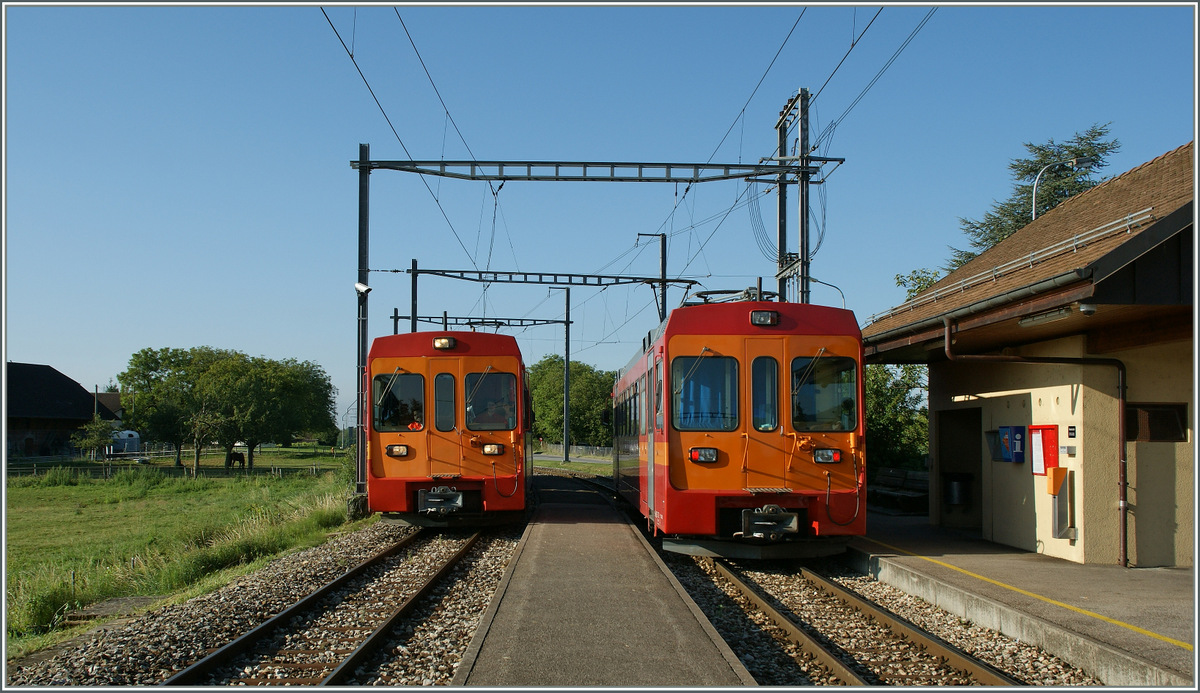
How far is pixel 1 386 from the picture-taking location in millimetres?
6430

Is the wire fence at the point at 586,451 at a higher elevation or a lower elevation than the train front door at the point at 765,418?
lower

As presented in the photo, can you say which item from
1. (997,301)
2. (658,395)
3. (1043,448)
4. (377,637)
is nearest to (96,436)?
(658,395)

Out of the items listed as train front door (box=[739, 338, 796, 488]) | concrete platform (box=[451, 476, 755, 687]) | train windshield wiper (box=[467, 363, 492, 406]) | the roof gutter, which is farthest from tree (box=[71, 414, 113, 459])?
train front door (box=[739, 338, 796, 488])

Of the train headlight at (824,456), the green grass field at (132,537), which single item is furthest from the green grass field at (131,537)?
the train headlight at (824,456)

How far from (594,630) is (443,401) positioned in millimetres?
7596

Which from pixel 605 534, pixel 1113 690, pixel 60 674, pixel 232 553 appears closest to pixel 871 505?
pixel 605 534

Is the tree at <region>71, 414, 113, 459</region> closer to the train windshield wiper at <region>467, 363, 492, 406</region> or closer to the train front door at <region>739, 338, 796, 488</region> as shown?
the train windshield wiper at <region>467, 363, 492, 406</region>

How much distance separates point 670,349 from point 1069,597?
4.86 meters

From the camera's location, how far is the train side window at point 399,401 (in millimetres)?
14148

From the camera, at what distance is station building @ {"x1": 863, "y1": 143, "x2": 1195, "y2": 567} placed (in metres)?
8.27

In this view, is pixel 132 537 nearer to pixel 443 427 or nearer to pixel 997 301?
pixel 443 427

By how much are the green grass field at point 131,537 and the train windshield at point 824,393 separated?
736cm

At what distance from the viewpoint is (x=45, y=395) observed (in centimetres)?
6234

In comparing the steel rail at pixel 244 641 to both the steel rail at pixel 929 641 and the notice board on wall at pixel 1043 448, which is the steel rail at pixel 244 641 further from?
the notice board on wall at pixel 1043 448
